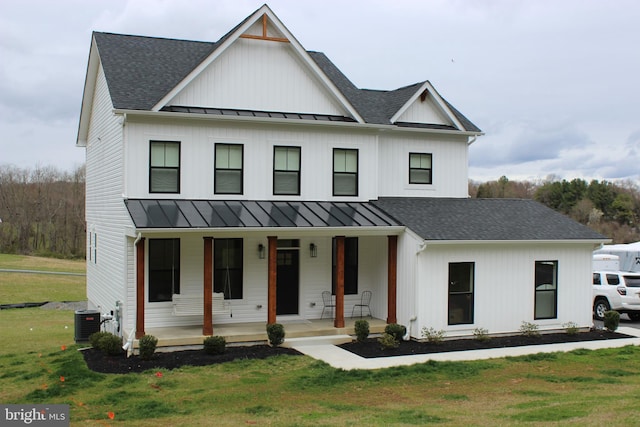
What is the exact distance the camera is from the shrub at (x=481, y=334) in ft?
59.9

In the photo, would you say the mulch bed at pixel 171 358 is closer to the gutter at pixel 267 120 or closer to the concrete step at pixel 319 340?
the concrete step at pixel 319 340

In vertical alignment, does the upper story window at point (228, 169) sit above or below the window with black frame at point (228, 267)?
above

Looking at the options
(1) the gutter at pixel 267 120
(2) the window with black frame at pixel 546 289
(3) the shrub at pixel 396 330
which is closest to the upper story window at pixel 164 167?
(1) the gutter at pixel 267 120

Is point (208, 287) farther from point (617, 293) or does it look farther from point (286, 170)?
point (617, 293)

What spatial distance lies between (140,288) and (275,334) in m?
3.49

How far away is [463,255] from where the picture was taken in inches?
730

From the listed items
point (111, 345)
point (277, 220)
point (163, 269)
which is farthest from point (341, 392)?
point (163, 269)

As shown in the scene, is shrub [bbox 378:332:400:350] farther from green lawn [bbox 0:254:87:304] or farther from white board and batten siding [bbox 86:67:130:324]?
green lawn [bbox 0:254:87:304]

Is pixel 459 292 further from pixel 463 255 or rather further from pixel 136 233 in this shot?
pixel 136 233

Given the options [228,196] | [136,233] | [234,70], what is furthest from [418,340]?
[234,70]

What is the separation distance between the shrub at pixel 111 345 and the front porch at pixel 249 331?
39 cm

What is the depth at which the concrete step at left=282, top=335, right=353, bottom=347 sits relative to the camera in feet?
56.5

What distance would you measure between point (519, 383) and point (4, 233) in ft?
224

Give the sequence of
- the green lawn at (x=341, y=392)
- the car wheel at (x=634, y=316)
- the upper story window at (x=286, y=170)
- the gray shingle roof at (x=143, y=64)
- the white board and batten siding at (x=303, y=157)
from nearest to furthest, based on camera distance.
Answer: the green lawn at (x=341, y=392) → the white board and batten siding at (x=303, y=157) → the gray shingle roof at (x=143, y=64) → the upper story window at (x=286, y=170) → the car wheel at (x=634, y=316)
